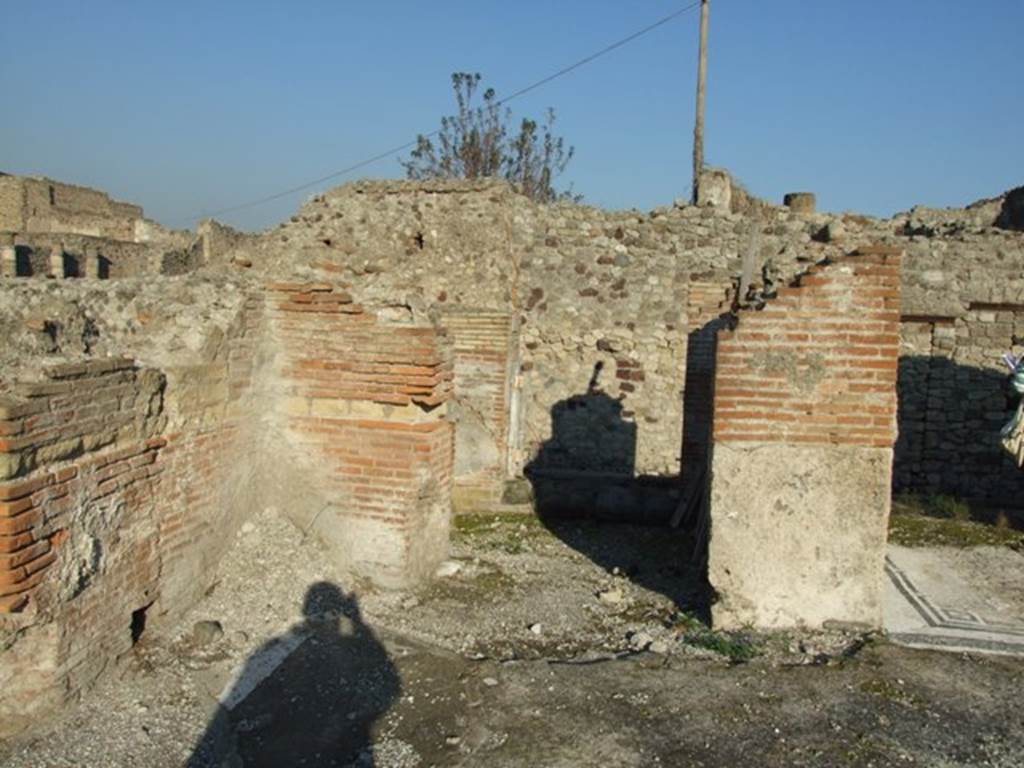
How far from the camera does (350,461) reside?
5758 millimetres

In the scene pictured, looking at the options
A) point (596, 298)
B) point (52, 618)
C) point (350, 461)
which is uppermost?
point (596, 298)

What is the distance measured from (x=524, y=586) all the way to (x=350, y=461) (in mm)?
1628

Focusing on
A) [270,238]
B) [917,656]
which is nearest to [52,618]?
[917,656]

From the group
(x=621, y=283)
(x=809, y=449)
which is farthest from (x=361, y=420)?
(x=621, y=283)

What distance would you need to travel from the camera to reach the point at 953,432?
33.3 ft

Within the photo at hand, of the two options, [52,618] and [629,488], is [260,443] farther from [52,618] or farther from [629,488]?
[629,488]

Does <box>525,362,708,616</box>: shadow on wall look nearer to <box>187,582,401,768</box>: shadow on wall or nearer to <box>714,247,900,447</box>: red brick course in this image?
<box>714,247,900,447</box>: red brick course

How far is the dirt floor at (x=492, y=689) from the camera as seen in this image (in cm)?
374

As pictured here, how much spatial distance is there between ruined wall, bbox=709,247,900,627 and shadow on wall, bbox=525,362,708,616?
2.30 ft

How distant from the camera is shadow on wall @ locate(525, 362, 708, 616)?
268 inches

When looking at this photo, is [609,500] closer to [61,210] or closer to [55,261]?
[55,261]

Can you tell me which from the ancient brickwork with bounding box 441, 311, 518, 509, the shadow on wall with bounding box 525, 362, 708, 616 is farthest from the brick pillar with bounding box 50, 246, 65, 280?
the shadow on wall with bounding box 525, 362, 708, 616

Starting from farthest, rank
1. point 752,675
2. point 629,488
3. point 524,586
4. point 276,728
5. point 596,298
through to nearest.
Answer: point 596,298
point 629,488
point 524,586
point 752,675
point 276,728

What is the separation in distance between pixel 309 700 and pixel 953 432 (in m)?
8.73
